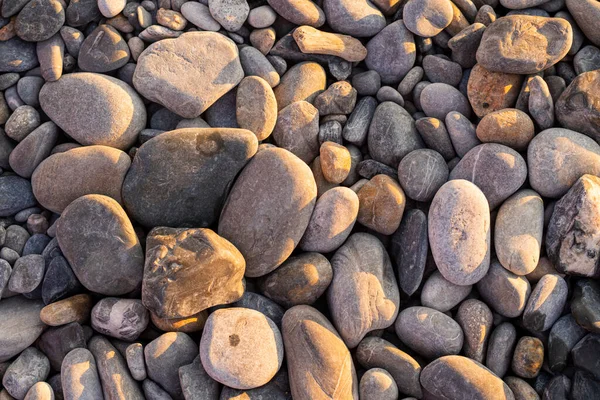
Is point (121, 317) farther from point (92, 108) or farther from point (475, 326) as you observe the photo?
point (475, 326)

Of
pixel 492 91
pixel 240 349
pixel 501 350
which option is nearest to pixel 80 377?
pixel 240 349

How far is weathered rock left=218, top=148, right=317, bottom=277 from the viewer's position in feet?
8.96

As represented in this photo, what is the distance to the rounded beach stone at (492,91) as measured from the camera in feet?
9.89

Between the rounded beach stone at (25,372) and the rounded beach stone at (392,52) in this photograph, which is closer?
the rounded beach stone at (25,372)

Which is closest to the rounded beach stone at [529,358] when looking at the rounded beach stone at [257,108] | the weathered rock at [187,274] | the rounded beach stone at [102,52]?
the weathered rock at [187,274]

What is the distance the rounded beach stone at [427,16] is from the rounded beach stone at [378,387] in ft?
6.48

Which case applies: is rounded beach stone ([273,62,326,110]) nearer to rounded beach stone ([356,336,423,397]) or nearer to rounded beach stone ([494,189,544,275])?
rounded beach stone ([494,189,544,275])

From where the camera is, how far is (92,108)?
9.63ft

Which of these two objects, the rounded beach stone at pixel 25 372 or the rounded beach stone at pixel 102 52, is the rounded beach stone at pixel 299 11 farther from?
the rounded beach stone at pixel 25 372

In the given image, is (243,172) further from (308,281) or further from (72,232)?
(72,232)

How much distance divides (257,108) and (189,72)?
17.3 inches

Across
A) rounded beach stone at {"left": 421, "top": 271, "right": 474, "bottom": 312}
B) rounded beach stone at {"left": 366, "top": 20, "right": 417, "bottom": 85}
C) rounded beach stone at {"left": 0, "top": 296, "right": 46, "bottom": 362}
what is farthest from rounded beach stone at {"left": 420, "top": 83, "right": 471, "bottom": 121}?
rounded beach stone at {"left": 0, "top": 296, "right": 46, "bottom": 362}

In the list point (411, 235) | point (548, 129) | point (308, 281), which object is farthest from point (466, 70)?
point (308, 281)

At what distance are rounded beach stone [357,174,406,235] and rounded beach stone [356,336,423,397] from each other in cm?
61
